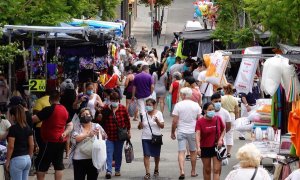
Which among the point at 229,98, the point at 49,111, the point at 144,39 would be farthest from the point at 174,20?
the point at 49,111

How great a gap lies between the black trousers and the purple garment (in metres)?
10.2

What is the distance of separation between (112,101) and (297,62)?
210 inches

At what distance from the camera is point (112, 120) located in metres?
18.0

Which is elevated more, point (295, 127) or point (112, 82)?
point (295, 127)

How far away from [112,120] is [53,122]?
83.7 inches

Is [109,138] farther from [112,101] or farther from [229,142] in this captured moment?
[229,142]

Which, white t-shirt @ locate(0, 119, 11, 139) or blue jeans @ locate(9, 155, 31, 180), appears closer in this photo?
blue jeans @ locate(9, 155, 31, 180)

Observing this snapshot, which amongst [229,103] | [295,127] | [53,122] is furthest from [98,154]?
[229,103]

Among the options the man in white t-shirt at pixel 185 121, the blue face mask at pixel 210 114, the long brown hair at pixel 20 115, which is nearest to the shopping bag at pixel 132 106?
the man in white t-shirt at pixel 185 121

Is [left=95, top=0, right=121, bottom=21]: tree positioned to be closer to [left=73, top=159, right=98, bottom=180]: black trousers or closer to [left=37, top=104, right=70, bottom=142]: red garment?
[left=37, top=104, right=70, bottom=142]: red garment

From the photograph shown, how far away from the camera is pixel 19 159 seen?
14570 mm

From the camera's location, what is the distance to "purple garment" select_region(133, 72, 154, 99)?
25922mm

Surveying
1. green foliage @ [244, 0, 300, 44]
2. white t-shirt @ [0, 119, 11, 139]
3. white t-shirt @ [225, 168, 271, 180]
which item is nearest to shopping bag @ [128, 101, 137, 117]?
green foliage @ [244, 0, 300, 44]

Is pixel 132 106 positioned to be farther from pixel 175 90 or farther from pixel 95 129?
pixel 95 129
